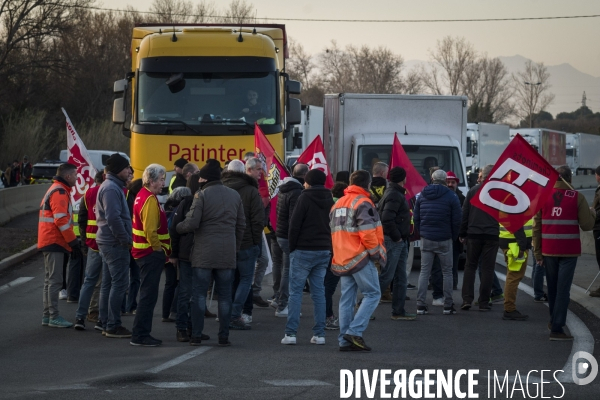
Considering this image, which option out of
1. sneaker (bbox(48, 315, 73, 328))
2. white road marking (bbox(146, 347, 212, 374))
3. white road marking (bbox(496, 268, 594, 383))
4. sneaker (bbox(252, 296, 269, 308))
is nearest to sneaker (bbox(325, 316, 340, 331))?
sneaker (bbox(252, 296, 269, 308))

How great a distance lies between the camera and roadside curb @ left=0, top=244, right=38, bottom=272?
17.6 m

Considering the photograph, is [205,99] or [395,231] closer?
[395,231]

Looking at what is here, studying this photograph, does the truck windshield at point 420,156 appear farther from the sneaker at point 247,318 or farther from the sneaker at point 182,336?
the sneaker at point 182,336

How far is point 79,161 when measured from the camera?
13.2 meters

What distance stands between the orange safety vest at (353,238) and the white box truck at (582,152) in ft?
234

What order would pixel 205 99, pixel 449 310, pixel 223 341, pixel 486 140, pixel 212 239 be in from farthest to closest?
pixel 486 140, pixel 205 99, pixel 449 310, pixel 223 341, pixel 212 239

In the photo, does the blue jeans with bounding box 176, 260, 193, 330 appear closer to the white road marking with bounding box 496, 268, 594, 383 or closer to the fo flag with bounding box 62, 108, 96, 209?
Result: the fo flag with bounding box 62, 108, 96, 209

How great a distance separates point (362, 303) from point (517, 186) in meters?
2.28

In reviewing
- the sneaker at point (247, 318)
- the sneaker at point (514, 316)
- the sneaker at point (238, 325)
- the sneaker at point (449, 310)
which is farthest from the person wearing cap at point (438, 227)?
the sneaker at point (238, 325)

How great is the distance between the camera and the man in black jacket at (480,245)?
12.5 metres

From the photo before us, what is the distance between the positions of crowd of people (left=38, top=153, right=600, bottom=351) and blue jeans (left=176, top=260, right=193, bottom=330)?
1 cm

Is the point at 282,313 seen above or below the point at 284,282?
below

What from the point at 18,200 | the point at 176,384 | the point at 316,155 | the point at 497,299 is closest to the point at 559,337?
the point at 497,299

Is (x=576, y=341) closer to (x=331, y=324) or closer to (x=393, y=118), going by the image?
(x=331, y=324)
